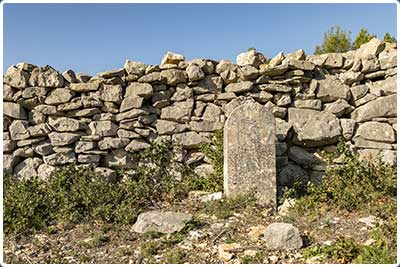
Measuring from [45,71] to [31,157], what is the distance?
4.28ft

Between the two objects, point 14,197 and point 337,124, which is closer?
point 14,197

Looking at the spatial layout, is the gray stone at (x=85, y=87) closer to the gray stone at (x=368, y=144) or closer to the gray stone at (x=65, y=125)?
the gray stone at (x=65, y=125)

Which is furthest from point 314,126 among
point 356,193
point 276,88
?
point 356,193

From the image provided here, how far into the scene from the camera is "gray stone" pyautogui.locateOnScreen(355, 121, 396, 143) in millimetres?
6156

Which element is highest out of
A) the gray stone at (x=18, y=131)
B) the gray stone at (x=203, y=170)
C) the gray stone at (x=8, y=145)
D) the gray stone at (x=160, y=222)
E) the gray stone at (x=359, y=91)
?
the gray stone at (x=359, y=91)

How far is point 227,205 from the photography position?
16.8 feet

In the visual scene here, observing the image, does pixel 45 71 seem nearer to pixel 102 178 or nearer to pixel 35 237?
pixel 102 178

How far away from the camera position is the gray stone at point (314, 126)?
6.16 meters

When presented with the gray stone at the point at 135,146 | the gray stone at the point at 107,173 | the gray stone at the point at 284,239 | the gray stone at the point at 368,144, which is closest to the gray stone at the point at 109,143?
the gray stone at the point at 135,146

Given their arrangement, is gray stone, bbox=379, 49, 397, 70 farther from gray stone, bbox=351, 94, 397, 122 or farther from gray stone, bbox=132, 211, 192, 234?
gray stone, bbox=132, 211, 192, 234

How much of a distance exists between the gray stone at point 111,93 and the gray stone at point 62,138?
71 centimetres

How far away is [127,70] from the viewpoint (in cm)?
616

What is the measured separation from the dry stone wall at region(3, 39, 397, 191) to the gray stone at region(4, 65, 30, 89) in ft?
0.04

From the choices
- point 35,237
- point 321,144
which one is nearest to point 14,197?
point 35,237
